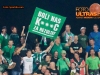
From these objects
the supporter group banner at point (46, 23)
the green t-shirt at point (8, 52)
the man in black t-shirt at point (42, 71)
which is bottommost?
the man in black t-shirt at point (42, 71)

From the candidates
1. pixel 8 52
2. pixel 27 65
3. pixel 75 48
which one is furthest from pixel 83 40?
pixel 8 52

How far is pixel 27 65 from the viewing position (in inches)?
180

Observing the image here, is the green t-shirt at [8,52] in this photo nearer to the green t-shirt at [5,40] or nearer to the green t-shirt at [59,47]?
the green t-shirt at [5,40]

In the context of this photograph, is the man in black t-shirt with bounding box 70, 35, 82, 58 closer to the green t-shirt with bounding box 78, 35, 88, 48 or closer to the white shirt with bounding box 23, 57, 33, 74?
the green t-shirt with bounding box 78, 35, 88, 48

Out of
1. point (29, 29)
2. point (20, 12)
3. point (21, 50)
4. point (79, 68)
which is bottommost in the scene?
point (79, 68)

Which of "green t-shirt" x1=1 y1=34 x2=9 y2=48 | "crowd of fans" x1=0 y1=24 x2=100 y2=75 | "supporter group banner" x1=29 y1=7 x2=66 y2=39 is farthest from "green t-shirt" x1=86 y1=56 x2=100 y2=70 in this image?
"green t-shirt" x1=1 y1=34 x2=9 y2=48

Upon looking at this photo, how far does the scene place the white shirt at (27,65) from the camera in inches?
179

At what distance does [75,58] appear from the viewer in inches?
182

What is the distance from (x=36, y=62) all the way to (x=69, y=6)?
1099mm

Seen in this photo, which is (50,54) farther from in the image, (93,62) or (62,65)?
(93,62)

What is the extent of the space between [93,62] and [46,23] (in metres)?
1.03

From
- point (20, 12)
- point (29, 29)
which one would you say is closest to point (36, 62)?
point (29, 29)

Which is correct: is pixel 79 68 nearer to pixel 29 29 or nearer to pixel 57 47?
pixel 57 47

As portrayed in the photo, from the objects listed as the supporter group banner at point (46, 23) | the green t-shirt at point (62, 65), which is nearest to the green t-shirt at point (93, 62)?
the green t-shirt at point (62, 65)
